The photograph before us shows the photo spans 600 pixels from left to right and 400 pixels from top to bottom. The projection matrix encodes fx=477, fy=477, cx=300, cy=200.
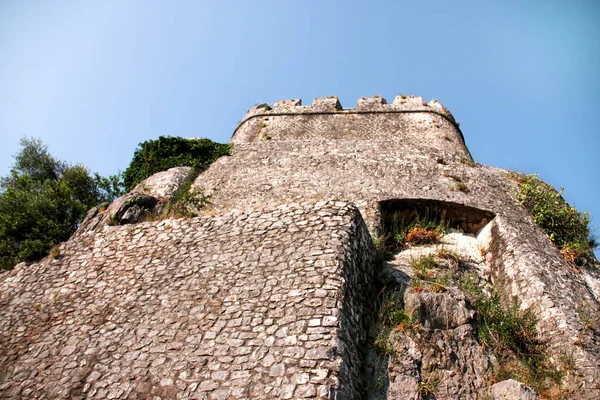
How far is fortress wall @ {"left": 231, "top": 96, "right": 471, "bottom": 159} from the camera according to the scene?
1756cm

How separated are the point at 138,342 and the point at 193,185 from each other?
24.3ft

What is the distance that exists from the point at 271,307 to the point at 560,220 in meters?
8.28

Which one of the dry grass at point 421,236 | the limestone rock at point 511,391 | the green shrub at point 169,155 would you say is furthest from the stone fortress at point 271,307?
the green shrub at point 169,155

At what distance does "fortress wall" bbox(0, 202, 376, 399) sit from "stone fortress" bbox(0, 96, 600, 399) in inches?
0.9

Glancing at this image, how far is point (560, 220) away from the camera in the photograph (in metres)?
11.6

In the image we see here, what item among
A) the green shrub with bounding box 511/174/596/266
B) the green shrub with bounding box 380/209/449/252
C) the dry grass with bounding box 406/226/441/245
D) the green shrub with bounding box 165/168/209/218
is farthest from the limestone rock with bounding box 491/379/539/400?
the green shrub with bounding box 165/168/209/218

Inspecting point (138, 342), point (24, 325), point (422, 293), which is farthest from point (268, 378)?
point (24, 325)

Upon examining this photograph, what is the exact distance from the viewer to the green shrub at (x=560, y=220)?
10891 millimetres

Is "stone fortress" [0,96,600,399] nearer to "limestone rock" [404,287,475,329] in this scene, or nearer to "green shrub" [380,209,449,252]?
"limestone rock" [404,287,475,329]

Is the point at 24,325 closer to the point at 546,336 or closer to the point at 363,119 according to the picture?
the point at 546,336

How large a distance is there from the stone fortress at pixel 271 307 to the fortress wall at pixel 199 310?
24mm

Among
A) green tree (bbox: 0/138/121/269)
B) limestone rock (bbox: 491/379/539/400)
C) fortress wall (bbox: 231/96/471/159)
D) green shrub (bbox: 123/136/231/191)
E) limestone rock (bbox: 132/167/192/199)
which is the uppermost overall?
fortress wall (bbox: 231/96/471/159)

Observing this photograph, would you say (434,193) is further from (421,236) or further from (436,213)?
(421,236)

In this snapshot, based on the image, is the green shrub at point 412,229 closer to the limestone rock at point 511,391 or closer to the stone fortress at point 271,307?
the stone fortress at point 271,307
